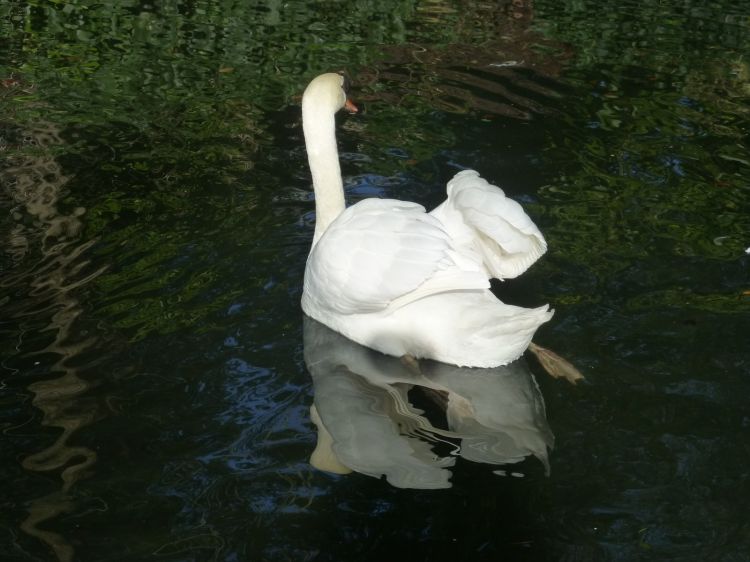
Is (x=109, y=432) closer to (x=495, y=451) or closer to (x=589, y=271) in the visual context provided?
(x=495, y=451)

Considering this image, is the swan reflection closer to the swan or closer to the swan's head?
the swan

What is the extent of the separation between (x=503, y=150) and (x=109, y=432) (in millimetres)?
4087

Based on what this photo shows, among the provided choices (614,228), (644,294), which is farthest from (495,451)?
(614,228)

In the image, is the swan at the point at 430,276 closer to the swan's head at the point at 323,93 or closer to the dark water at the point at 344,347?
the dark water at the point at 344,347

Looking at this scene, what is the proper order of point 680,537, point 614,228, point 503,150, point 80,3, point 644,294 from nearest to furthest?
point 680,537
point 644,294
point 614,228
point 503,150
point 80,3

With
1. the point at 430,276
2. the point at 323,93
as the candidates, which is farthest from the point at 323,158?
the point at 430,276

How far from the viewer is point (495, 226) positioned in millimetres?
4875

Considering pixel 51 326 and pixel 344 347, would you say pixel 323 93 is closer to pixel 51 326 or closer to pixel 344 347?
pixel 344 347

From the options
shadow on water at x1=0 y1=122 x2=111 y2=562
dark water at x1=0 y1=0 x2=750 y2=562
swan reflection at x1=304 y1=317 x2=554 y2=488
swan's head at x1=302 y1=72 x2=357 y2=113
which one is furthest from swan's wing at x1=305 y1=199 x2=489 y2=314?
shadow on water at x1=0 y1=122 x2=111 y2=562

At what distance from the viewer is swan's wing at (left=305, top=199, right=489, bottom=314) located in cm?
463

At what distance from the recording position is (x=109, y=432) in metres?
4.25

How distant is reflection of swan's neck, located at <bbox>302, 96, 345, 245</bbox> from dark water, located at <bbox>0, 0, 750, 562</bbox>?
0.36 m

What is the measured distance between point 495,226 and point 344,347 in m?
0.98

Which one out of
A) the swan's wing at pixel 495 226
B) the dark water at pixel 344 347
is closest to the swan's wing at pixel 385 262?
the swan's wing at pixel 495 226
